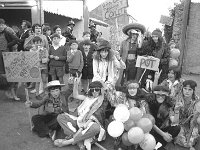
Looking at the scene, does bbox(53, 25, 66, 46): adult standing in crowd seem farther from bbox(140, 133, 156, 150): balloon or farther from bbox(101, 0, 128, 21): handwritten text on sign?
bbox(140, 133, 156, 150): balloon

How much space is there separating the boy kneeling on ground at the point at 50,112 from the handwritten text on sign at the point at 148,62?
1766 millimetres

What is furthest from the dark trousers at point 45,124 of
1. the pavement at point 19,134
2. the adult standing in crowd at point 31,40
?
the adult standing in crowd at point 31,40

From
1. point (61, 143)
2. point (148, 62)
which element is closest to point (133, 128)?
point (61, 143)

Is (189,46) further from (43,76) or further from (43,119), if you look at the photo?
(43,119)

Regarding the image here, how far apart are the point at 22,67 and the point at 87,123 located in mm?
2059

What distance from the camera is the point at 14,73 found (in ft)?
16.7

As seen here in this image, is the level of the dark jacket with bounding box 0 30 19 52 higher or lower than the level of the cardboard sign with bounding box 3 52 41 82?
higher

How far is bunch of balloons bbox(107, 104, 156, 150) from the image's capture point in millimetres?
3455

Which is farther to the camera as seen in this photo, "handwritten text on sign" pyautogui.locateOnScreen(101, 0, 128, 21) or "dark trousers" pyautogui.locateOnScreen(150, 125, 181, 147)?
"handwritten text on sign" pyautogui.locateOnScreen(101, 0, 128, 21)

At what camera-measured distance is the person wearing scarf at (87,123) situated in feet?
12.6

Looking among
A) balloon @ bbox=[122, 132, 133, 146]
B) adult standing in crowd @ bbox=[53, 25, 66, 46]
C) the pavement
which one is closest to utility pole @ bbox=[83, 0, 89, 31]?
adult standing in crowd @ bbox=[53, 25, 66, 46]

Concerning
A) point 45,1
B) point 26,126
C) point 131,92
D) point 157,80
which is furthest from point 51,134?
point 45,1

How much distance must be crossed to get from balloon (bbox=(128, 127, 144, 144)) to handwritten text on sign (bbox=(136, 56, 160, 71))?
186cm

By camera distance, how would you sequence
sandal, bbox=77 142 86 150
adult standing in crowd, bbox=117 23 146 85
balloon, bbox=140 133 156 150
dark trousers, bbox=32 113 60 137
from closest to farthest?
1. balloon, bbox=140 133 156 150
2. sandal, bbox=77 142 86 150
3. dark trousers, bbox=32 113 60 137
4. adult standing in crowd, bbox=117 23 146 85
